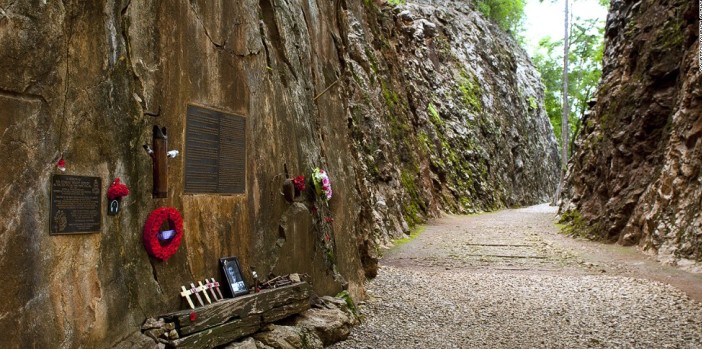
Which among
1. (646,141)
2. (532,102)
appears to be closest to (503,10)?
(532,102)

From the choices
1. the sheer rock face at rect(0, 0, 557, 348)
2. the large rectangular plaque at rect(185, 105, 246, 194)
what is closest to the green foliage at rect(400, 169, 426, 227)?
the sheer rock face at rect(0, 0, 557, 348)

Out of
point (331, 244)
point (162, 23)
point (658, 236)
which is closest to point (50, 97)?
point (162, 23)

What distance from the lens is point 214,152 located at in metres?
5.52

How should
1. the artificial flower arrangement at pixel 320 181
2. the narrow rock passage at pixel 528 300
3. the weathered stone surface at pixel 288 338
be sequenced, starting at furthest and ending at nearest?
the artificial flower arrangement at pixel 320 181
the narrow rock passage at pixel 528 300
the weathered stone surface at pixel 288 338

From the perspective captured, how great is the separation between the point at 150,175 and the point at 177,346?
56.8 inches

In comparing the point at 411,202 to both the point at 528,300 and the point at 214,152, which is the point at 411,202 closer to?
the point at 528,300

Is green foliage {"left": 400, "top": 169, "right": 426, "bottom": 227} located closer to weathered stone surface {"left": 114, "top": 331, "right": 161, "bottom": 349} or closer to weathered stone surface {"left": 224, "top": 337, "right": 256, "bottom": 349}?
weathered stone surface {"left": 224, "top": 337, "right": 256, "bottom": 349}

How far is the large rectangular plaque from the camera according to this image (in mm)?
5203

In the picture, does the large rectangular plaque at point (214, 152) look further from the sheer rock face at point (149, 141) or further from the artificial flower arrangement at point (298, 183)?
the artificial flower arrangement at point (298, 183)

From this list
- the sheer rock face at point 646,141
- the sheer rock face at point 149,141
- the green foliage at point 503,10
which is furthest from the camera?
the green foliage at point 503,10

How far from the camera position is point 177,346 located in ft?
14.6

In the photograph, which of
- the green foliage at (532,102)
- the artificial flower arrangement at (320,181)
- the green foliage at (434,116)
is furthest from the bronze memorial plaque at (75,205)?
the green foliage at (532,102)

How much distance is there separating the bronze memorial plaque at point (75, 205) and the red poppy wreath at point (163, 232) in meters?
0.48

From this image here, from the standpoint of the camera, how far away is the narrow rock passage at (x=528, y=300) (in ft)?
22.5
